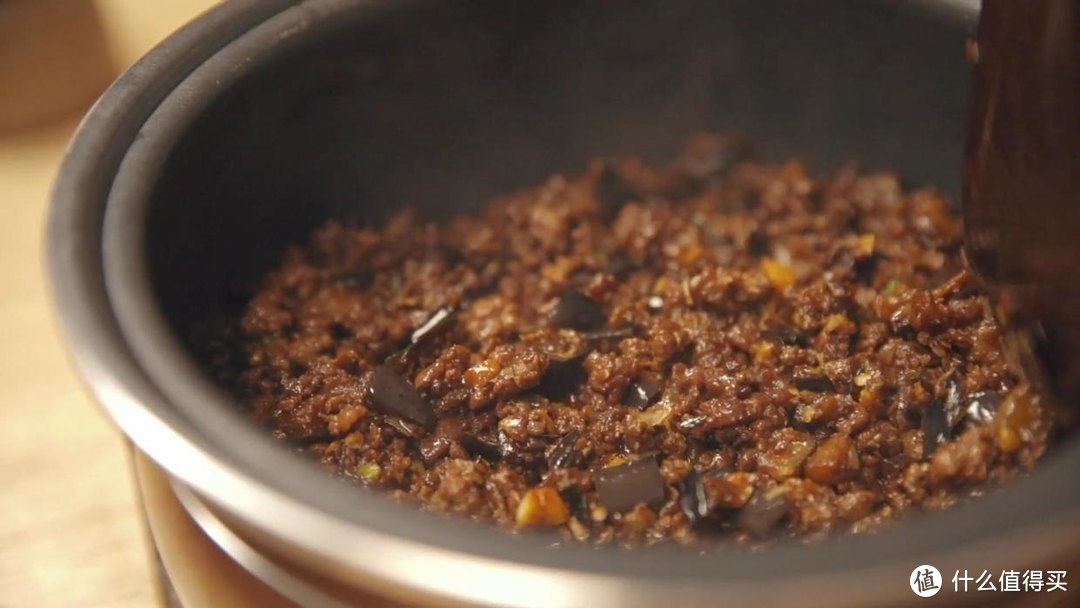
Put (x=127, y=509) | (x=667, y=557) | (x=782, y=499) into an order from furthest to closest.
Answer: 1. (x=127, y=509)
2. (x=782, y=499)
3. (x=667, y=557)

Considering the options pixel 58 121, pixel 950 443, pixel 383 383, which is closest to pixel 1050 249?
pixel 950 443

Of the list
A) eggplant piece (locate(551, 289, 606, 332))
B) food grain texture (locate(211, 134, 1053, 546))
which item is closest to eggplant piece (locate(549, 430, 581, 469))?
food grain texture (locate(211, 134, 1053, 546))

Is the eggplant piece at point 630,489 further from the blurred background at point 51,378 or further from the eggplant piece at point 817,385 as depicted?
the blurred background at point 51,378

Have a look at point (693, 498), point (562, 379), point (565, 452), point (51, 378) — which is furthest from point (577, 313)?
point (51, 378)

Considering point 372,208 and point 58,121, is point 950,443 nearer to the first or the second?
point 372,208

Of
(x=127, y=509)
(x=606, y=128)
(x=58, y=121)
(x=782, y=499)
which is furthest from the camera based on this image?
(x=58, y=121)

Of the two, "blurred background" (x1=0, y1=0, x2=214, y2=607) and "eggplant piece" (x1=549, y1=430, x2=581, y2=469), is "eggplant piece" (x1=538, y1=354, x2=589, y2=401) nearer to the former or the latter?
"eggplant piece" (x1=549, y1=430, x2=581, y2=469)

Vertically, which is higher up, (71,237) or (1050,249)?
(1050,249)

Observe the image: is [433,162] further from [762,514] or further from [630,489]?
[762,514]
